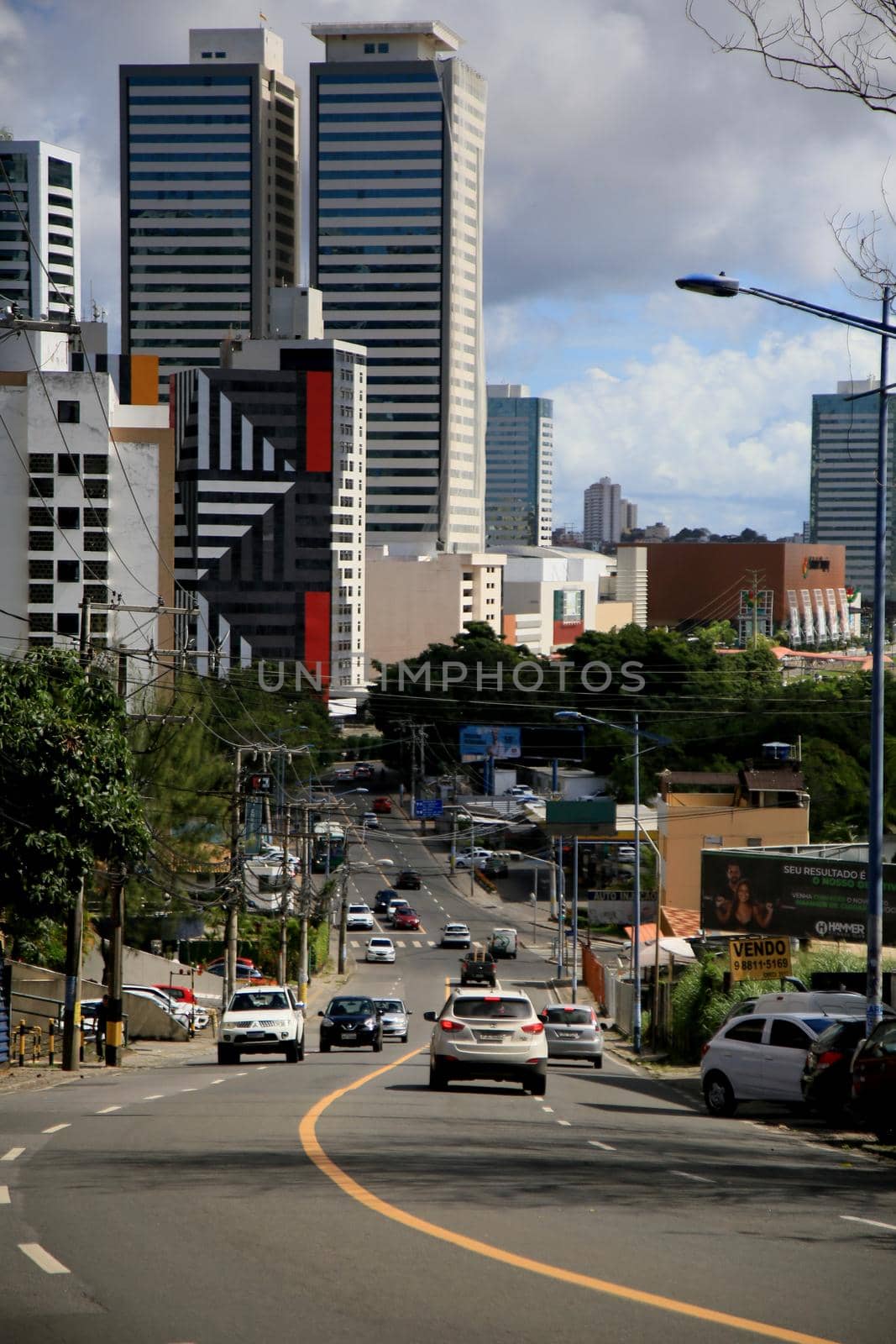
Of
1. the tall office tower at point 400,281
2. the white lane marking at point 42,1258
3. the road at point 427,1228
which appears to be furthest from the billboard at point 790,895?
the tall office tower at point 400,281

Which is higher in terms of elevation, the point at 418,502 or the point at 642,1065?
the point at 418,502

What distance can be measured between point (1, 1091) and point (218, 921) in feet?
131

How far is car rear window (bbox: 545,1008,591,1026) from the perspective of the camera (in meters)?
31.8

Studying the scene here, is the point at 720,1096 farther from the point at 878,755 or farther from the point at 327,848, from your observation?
the point at 327,848

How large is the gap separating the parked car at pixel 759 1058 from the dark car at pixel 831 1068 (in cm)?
49

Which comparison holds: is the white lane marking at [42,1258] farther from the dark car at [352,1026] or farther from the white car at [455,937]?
the white car at [455,937]

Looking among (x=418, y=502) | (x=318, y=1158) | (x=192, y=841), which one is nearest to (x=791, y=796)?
(x=192, y=841)

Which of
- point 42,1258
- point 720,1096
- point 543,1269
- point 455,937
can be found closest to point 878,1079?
point 720,1096

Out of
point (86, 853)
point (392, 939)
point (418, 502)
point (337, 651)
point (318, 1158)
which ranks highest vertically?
point (418, 502)

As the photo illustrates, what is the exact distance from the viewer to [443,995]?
55.3m

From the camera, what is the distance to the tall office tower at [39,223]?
172m

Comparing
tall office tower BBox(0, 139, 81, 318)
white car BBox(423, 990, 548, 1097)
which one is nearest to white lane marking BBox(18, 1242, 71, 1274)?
white car BBox(423, 990, 548, 1097)

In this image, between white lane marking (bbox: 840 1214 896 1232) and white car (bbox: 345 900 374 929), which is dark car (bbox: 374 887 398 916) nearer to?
white car (bbox: 345 900 374 929)

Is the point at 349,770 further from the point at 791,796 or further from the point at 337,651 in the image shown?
the point at 791,796
